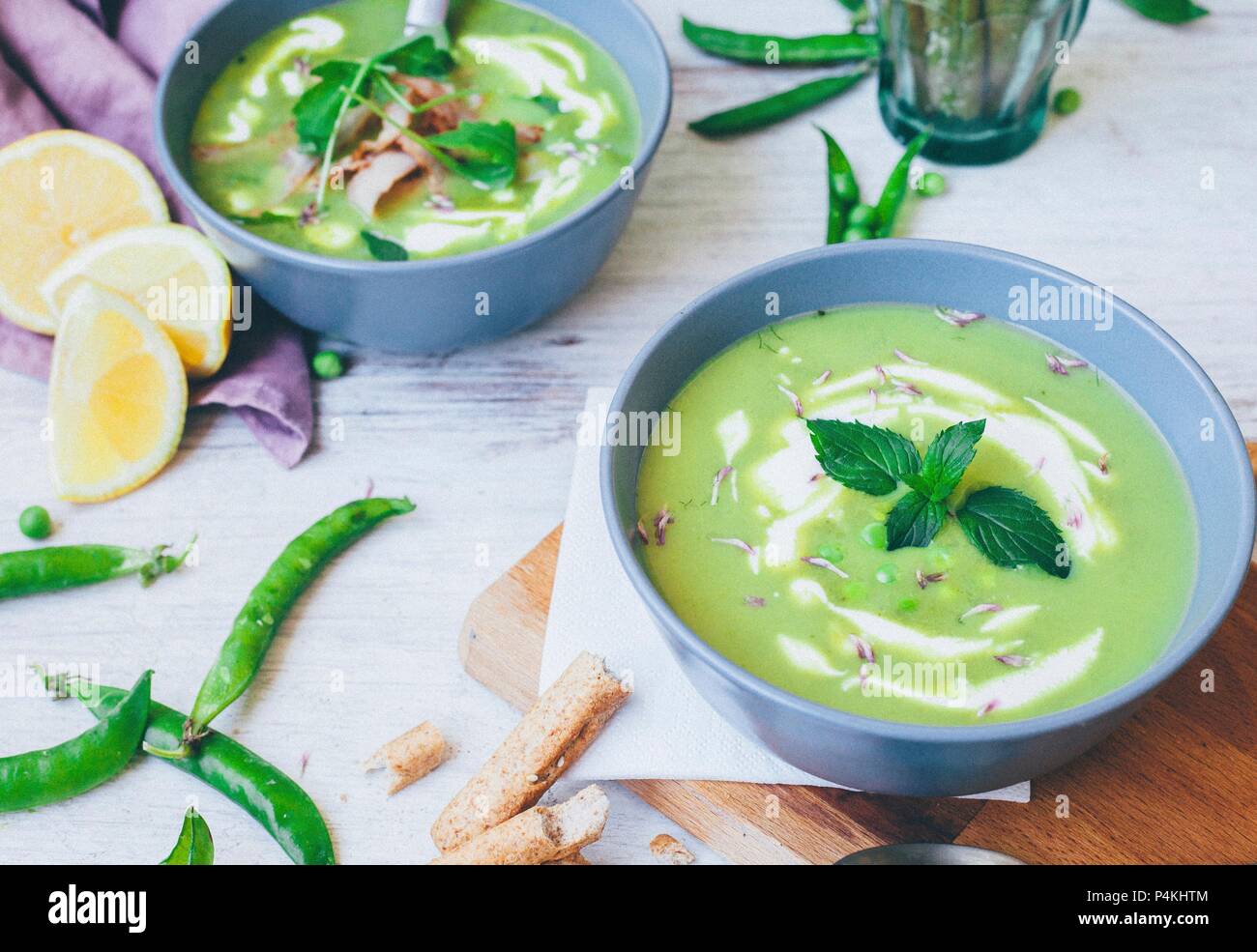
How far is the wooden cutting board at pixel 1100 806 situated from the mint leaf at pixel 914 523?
378mm

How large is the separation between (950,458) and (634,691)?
592 mm

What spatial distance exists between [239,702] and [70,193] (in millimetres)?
1146

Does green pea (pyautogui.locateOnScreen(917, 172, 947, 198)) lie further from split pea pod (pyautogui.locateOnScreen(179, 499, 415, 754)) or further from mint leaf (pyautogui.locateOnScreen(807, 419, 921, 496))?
split pea pod (pyautogui.locateOnScreen(179, 499, 415, 754))

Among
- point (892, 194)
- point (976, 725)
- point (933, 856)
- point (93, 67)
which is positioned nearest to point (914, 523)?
point (976, 725)

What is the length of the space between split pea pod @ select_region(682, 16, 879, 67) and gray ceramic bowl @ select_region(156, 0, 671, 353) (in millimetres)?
404

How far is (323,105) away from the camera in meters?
2.58

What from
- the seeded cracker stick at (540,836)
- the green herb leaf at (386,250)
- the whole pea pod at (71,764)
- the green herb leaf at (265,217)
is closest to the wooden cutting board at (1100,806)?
the seeded cracker stick at (540,836)

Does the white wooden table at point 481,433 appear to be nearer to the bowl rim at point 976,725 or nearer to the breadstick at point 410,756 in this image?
the breadstick at point 410,756

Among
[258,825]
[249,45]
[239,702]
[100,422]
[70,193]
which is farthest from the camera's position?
[249,45]

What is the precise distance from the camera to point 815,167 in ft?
9.68

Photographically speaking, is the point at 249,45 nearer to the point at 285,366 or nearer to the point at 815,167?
the point at 285,366

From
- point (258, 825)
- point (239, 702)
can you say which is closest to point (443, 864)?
point (258, 825)

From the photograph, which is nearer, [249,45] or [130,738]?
[130,738]

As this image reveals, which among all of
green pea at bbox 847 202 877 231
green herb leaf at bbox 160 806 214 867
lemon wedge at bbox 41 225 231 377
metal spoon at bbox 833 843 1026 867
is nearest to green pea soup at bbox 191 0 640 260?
lemon wedge at bbox 41 225 231 377
